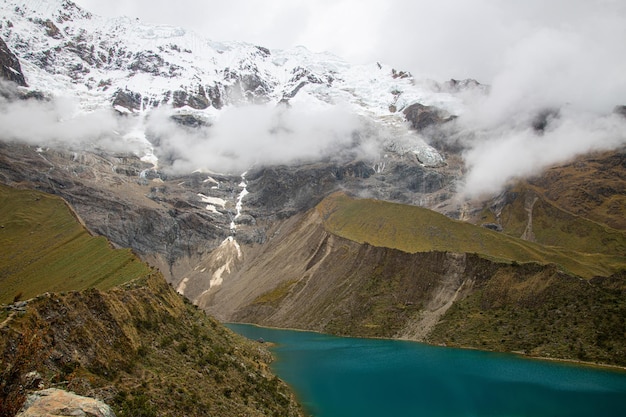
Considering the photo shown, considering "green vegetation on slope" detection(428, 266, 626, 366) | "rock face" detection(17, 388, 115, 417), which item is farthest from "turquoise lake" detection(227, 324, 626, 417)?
"rock face" detection(17, 388, 115, 417)

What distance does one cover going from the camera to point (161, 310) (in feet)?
191

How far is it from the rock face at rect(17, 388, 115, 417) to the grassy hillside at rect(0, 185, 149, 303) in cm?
3163

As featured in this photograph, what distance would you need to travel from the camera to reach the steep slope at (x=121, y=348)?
102 ft

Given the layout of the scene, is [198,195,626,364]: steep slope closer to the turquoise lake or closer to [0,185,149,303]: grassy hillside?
the turquoise lake

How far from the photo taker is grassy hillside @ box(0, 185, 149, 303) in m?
70.6

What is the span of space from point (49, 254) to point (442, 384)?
2873 inches

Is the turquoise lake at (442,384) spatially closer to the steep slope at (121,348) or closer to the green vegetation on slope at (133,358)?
the steep slope at (121,348)

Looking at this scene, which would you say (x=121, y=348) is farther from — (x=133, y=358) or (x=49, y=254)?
(x=49, y=254)

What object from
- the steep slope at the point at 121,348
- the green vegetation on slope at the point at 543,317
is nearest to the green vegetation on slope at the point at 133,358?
the steep slope at the point at 121,348

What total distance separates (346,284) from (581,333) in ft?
265

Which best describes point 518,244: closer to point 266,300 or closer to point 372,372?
point 266,300

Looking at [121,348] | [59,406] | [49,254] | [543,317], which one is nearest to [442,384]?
[543,317]

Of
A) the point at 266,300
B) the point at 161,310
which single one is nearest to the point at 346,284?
the point at 266,300

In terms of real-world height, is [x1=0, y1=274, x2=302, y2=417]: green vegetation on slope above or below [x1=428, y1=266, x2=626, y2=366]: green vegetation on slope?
below
